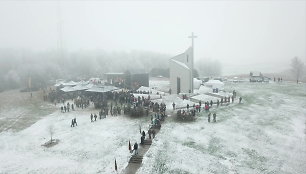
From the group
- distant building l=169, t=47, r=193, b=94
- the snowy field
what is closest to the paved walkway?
the snowy field

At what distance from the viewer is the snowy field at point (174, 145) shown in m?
15.5

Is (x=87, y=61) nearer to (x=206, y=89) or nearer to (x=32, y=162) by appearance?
(x=206, y=89)

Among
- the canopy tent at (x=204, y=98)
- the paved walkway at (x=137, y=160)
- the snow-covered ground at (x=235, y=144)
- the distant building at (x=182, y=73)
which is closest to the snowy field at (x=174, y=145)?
the snow-covered ground at (x=235, y=144)

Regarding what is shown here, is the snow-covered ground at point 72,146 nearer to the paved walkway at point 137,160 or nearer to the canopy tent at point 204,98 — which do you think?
the paved walkway at point 137,160

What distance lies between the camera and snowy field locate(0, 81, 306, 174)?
1550 cm

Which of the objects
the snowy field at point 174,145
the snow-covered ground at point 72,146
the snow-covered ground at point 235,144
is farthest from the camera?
the snow-covered ground at point 72,146

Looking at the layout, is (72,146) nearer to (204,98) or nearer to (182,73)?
(204,98)

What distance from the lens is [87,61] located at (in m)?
91.4

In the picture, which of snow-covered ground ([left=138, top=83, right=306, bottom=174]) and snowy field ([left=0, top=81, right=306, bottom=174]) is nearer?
snow-covered ground ([left=138, top=83, right=306, bottom=174])

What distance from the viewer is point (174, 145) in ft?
60.7

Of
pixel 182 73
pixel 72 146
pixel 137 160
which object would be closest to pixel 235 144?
pixel 137 160

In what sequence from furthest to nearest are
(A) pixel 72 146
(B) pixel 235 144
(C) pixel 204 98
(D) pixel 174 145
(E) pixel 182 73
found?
(E) pixel 182 73
(C) pixel 204 98
(A) pixel 72 146
(B) pixel 235 144
(D) pixel 174 145

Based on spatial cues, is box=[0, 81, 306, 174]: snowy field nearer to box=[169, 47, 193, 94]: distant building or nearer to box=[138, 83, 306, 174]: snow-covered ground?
box=[138, 83, 306, 174]: snow-covered ground

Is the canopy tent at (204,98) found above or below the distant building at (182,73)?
below
